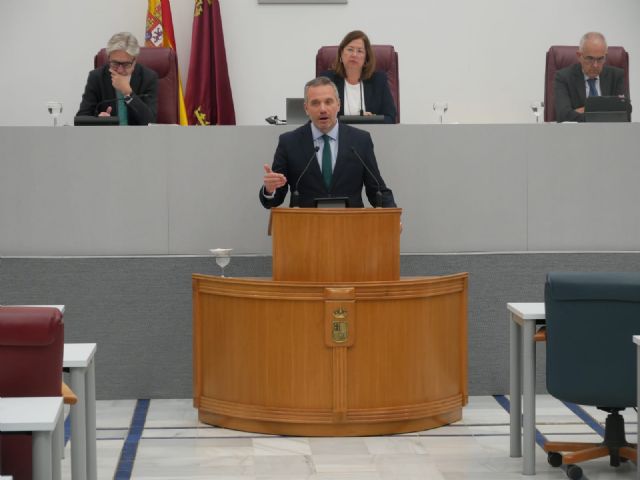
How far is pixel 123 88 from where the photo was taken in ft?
21.4

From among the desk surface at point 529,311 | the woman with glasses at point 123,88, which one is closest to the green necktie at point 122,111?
the woman with glasses at point 123,88

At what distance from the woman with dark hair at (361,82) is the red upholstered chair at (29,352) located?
3.69m

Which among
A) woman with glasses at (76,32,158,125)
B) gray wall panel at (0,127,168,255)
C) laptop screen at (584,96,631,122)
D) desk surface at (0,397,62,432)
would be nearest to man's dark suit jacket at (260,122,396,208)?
gray wall panel at (0,127,168,255)

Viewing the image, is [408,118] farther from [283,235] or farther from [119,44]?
[283,235]

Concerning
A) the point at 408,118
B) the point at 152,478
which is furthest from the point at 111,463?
the point at 408,118

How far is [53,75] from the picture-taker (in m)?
8.73

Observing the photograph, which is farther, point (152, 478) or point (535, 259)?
point (535, 259)

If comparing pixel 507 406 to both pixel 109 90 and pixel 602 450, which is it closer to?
pixel 602 450

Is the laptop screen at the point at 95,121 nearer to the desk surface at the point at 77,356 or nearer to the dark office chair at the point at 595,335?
the desk surface at the point at 77,356

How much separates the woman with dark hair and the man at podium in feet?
2.86

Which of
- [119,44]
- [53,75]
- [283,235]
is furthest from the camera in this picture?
[53,75]

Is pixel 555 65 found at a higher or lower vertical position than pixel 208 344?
higher

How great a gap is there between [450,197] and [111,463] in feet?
7.68

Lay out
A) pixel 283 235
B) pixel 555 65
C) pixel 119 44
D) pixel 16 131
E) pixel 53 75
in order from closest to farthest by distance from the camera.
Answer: pixel 283 235 < pixel 16 131 < pixel 119 44 < pixel 555 65 < pixel 53 75
